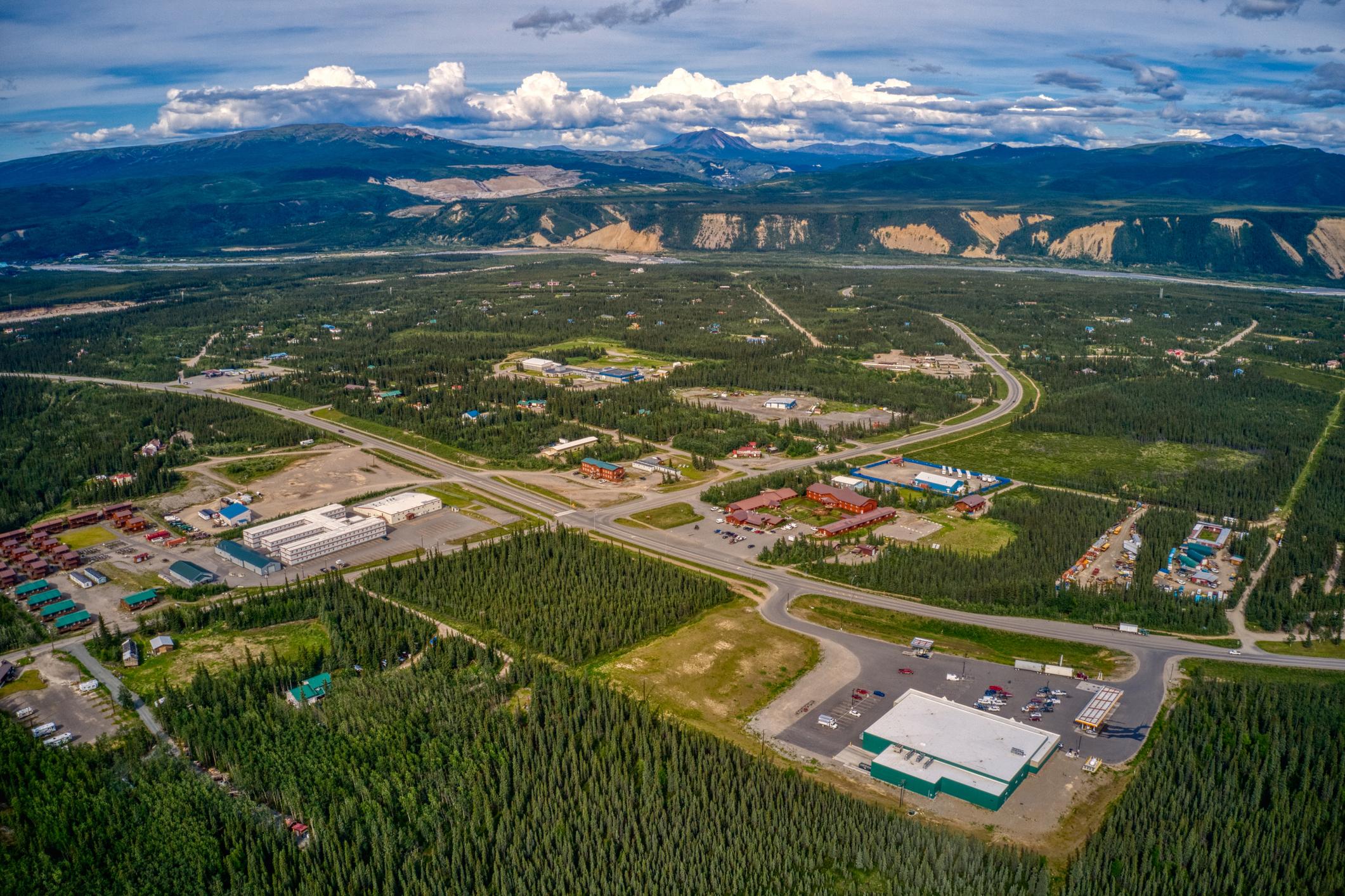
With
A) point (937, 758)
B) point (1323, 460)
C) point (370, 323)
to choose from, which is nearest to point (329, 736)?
point (937, 758)

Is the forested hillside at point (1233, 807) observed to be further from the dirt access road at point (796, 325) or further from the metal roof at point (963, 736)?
the dirt access road at point (796, 325)

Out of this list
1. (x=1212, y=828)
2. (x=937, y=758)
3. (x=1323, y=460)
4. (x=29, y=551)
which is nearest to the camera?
(x=1212, y=828)

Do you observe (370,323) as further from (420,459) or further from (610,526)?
(610,526)

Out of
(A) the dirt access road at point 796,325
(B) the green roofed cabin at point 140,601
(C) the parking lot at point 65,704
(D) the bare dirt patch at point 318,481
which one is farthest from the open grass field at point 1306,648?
(A) the dirt access road at point 796,325

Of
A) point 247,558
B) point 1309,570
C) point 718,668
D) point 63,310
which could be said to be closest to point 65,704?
point 247,558

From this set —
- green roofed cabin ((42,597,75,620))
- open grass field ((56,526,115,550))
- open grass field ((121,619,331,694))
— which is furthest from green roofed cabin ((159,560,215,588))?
open grass field ((56,526,115,550))

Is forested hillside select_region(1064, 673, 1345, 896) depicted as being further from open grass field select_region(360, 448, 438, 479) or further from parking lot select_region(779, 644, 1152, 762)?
open grass field select_region(360, 448, 438, 479)

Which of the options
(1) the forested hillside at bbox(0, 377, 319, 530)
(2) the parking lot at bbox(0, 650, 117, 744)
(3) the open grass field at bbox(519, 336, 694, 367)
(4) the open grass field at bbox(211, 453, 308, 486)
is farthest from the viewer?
(3) the open grass field at bbox(519, 336, 694, 367)
